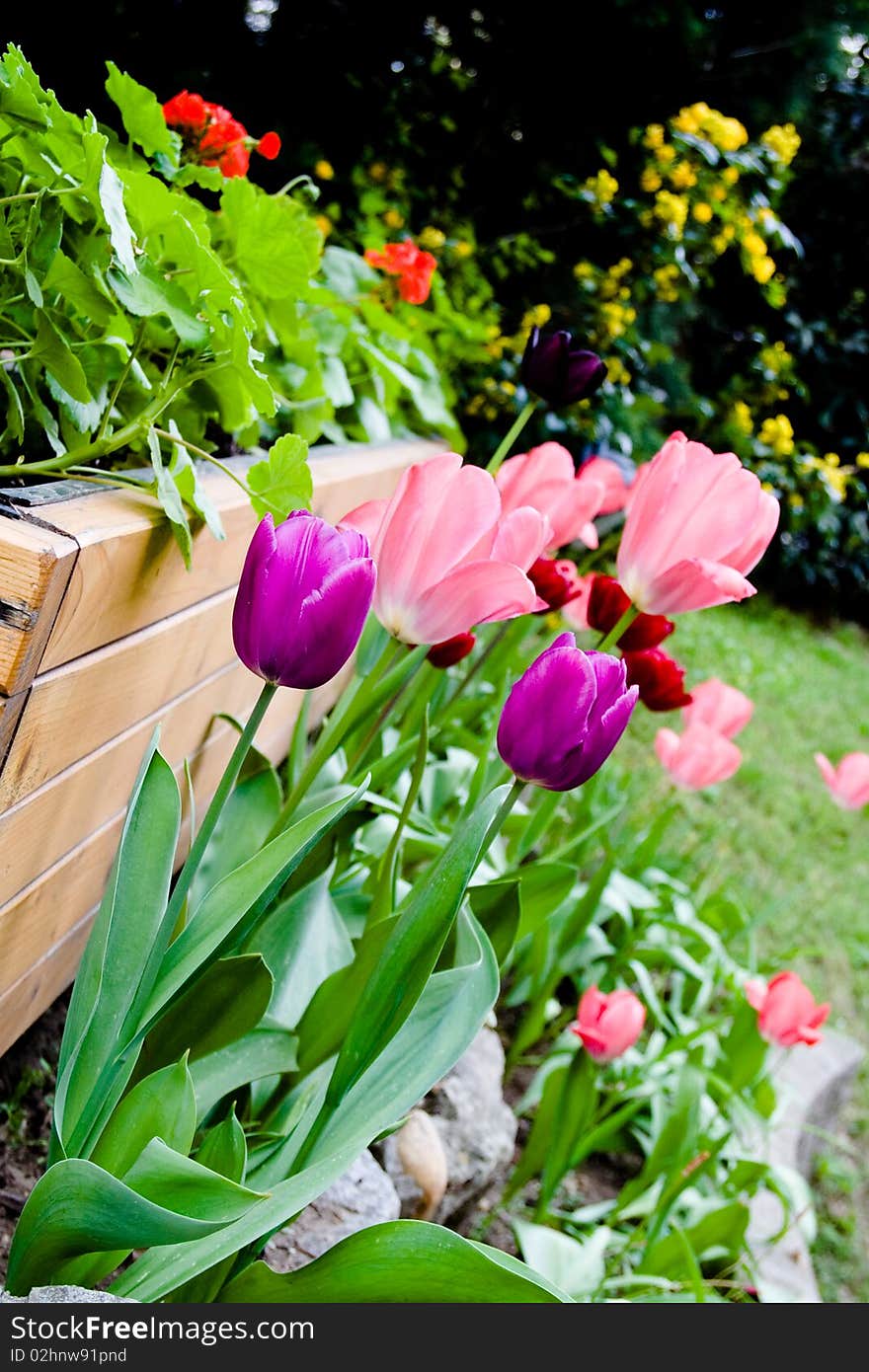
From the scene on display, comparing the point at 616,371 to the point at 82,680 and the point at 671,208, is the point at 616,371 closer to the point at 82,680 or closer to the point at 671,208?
the point at 671,208

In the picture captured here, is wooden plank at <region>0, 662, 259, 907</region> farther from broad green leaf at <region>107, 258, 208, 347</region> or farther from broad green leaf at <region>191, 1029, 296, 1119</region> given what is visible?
broad green leaf at <region>107, 258, 208, 347</region>

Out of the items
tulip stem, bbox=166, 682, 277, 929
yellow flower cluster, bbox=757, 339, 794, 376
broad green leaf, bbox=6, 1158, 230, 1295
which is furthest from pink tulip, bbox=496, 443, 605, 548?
yellow flower cluster, bbox=757, 339, 794, 376

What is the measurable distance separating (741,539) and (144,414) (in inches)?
18.2

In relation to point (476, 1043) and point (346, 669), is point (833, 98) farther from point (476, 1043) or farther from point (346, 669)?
point (476, 1043)

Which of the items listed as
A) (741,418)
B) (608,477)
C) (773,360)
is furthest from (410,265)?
(773,360)

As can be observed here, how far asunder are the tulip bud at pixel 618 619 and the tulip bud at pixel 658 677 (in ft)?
0.09

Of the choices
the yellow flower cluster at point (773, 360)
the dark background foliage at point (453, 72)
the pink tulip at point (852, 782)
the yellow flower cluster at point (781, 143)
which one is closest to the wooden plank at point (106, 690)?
the pink tulip at point (852, 782)

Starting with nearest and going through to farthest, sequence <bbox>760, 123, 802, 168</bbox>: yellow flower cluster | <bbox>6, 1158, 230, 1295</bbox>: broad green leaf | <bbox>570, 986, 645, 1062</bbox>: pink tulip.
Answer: <bbox>6, 1158, 230, 1295</bbox>: broad green leaf → <bbox>570, 986, 645, 1062</bbox>: pink tulip → <bbox>760, 123, 802, 168</bbox>: yellow flower cluster

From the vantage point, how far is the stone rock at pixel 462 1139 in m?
1.28

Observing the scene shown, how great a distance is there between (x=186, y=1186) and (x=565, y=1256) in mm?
909

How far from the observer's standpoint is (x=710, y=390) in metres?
4.72

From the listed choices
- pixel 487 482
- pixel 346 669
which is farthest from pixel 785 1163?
pixel 487 482

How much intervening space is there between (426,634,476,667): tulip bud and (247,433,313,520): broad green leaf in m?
0.20

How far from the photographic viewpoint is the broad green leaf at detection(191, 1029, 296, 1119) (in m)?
0.90
